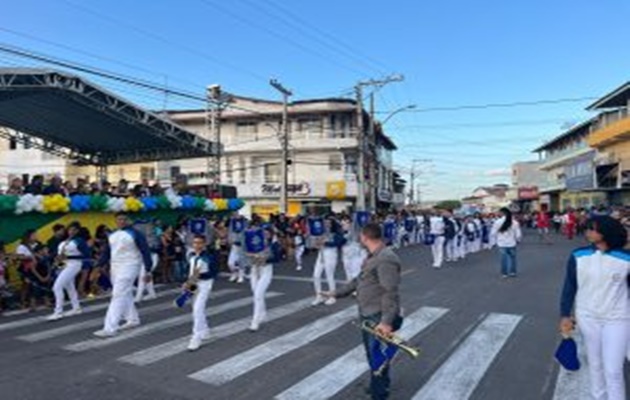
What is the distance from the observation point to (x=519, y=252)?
26.2 meters

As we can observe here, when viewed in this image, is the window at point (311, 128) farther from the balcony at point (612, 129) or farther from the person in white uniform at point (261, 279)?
the person in white uniform at point (261, 279)

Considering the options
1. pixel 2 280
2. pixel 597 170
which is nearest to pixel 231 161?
pixel 597 170

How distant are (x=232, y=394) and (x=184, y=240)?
1211 centimetres

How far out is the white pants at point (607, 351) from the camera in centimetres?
480

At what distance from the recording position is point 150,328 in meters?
9.99

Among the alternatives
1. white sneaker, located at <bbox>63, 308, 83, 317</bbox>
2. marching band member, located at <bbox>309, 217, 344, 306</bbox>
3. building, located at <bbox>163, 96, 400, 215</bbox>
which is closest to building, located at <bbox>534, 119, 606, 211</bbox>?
building, located at <bbox>163, 96, 400, 215</bbox>

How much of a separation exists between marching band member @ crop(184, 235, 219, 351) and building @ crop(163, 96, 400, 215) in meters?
38.6

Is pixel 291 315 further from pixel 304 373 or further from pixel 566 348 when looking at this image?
pixel 566 348

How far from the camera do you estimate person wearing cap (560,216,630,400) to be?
15.8 feet

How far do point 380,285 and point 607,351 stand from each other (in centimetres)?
191

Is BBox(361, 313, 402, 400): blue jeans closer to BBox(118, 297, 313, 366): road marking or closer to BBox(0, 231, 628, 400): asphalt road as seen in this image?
BBox(0, 231, 628, 400): asphalt road

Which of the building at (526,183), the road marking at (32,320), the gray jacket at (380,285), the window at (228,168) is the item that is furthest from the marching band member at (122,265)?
the building at (526,183)

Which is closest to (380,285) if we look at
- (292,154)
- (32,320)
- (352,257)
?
(32,320)

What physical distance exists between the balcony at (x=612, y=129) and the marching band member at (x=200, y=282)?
1513 inches
